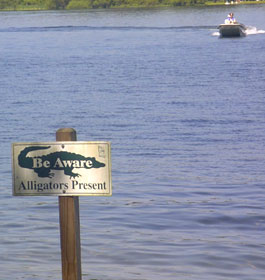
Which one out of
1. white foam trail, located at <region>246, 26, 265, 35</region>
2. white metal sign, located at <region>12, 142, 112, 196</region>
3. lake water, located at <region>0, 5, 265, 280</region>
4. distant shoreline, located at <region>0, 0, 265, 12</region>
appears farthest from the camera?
distant shoreline, located at <region>0, 0, 265, 12</region>

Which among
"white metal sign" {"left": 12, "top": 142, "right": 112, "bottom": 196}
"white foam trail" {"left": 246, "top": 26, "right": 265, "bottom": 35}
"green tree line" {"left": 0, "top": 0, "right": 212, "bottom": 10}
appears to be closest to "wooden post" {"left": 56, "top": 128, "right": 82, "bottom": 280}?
"white metal sign" {"left": 12, "top": 142, "right": 112, "bottom": 196}

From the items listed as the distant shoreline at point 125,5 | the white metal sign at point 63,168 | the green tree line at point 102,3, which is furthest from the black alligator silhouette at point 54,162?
the green tree line at point 102,3

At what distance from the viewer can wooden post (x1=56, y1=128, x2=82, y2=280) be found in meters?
6.02

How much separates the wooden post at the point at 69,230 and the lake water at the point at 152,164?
3.09 m

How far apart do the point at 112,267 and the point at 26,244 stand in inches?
64.9

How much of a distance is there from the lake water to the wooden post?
10.1 feet

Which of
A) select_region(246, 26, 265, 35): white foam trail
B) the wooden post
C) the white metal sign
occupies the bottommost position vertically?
the wooden post

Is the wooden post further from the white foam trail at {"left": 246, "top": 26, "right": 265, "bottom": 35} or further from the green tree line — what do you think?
the green tree line

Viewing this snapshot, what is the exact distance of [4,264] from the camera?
32.5ft

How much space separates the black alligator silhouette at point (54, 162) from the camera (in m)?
5.96

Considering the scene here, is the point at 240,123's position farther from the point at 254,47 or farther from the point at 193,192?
the point at 254,47

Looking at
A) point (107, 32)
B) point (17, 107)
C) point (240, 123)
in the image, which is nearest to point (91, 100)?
point (17, 107)

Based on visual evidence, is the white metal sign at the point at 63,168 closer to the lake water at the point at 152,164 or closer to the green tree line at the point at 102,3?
the lake water at the point at 152,164

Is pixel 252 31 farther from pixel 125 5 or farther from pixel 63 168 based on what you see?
pixel 63 168
